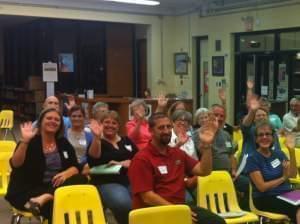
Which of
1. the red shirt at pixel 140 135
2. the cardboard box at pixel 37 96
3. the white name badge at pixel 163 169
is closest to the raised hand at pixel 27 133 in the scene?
the white name badge at pixel 163 169

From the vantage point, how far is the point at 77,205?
2.90m

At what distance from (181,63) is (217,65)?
1351 mm

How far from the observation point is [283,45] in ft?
29.8

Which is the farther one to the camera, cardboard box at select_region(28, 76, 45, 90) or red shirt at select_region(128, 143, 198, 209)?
cardboard box at select_region(28, 76, 45, 90)

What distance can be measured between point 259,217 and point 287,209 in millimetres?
225

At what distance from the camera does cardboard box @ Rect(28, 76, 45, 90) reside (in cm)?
1254

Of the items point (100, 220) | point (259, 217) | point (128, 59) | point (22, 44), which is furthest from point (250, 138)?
point (22, 44)

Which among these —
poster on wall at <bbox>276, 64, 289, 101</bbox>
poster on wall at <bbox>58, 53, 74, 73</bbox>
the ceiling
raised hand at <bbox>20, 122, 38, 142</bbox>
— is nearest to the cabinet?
poster on wall at <bbox>58, 53, 74, 73</bbox>

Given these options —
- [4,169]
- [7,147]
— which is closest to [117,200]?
[4,169]

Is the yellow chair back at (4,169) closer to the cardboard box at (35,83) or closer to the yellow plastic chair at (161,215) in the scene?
the yellow plastic chair at (161,215)

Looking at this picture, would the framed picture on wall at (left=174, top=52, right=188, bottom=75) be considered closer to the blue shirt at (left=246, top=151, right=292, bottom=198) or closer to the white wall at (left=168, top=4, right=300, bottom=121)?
the white wall at (left=168, top=4, right=300, bottom=121)

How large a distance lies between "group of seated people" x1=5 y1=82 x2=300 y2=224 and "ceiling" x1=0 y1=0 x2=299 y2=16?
598 cm

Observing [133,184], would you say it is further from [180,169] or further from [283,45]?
[283,45]

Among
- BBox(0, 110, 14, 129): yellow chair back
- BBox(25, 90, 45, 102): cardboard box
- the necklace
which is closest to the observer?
the necklace
